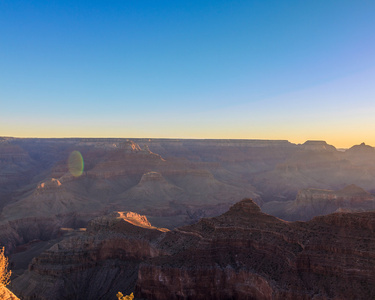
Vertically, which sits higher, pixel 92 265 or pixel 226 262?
pixel 226 262

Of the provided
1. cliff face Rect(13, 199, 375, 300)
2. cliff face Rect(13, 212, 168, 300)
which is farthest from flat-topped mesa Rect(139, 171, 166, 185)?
cliff face Rect(13, 199, 375, 300)

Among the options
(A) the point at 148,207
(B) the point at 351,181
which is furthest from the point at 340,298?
(B) the point at 351,181

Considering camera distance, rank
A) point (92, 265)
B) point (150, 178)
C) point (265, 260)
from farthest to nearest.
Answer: point (150, 178) < point (92, 265) < point (265, 260)

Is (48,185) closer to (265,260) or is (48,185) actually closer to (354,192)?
(265,260)

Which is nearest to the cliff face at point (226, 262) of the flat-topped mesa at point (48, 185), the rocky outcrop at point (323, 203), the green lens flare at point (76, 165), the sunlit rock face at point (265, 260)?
the sunlit rock face at point (265, 260)

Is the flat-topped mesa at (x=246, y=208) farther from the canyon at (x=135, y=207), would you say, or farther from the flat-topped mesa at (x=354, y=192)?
the flat-topped mesa at (x=354, y=192)

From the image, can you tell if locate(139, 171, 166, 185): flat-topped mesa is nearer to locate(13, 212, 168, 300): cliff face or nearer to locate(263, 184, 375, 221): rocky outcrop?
locate(263, 184, 375, 221): rocky outcrop

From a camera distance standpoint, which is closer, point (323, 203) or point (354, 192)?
point (354, 192)

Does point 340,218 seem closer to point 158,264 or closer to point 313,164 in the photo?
point 158,264

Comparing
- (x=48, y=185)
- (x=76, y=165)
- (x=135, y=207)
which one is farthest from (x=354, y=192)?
(x=76, y=165)
